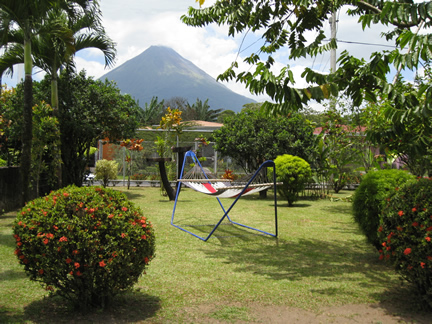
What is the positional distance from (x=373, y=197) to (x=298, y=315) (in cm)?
247

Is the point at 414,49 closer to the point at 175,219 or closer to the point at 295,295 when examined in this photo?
the point at 295,295

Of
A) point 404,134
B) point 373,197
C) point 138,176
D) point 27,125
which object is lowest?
point 373,197

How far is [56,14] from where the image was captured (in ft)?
31.3

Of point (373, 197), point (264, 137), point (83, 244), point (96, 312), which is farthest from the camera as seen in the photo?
point (264, 137)

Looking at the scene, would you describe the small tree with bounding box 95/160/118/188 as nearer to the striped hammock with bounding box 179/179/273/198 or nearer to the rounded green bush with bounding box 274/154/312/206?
the rounded green bush with bounding box 274/154/312/206

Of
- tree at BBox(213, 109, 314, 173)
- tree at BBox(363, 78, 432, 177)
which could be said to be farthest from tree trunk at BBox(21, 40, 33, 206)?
tree at BBox(213, 109, 314, 173)

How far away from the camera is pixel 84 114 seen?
12.8m

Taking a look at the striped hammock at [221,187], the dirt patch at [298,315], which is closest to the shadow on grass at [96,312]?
the dirt patch at [298,315]

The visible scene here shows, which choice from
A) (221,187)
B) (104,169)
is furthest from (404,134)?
(104,169)

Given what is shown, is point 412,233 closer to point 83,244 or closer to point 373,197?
point 373,197

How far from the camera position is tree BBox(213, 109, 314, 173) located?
13.9 metres

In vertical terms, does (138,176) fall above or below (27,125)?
below

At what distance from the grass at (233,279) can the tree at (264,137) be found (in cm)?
614

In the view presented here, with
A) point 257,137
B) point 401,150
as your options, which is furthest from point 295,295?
point 257,137
